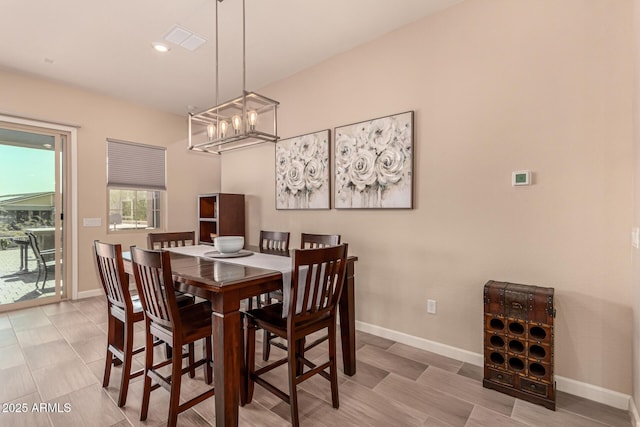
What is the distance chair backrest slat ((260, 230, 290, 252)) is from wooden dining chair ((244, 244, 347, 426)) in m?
0.99

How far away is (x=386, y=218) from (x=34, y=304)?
14.8 ft

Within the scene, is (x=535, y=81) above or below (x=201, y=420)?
above

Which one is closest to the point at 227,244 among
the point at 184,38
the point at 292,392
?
the point at 292,392

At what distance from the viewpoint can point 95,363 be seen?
243 cm

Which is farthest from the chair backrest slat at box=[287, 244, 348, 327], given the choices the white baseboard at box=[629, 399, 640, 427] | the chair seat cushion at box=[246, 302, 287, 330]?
the white baseboard at box=[629, 399, 640, 427]

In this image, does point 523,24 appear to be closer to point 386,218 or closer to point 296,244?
point 386,218

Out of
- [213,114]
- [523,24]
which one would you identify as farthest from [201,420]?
[523,24]

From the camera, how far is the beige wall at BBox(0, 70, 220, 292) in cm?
373

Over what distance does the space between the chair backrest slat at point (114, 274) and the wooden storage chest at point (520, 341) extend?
7.77 feet

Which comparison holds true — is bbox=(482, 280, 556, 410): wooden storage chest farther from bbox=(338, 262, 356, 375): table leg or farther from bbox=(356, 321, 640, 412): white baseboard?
bbox=(338, 262, 356, 375): table leg

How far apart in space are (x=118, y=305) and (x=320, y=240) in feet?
5.11

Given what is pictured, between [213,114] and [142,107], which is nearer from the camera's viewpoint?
[213,114]

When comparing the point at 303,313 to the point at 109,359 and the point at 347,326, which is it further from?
the point at 109,359

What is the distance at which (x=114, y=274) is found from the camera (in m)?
1.89
